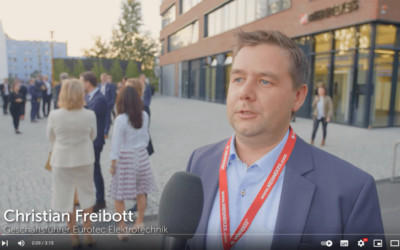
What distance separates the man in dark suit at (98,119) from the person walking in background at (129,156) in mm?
703

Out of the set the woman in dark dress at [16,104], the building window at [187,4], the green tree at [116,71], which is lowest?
the woman in dark dress at [16,104]

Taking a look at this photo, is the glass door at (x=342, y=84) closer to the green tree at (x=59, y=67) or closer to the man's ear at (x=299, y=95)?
the man's ear at (x=299, y=95)

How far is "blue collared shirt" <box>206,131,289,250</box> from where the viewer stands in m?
1.32

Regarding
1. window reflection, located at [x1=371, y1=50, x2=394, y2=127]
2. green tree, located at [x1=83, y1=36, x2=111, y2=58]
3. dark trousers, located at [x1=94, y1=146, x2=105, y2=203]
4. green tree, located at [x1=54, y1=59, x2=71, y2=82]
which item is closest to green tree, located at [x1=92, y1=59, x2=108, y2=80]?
green tree, located at [x1=54, y1=59, x2=71, y2=82]

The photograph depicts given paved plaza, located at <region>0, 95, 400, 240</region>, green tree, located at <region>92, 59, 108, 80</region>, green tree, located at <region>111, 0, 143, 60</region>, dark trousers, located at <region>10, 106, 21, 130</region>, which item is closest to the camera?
paved plaza, located at <region>0, 95, 400, 240</region>

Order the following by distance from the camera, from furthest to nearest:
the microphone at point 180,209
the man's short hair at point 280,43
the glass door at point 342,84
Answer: the glass door at point 342,84, the man's short hair at point 280,43, the microphone at point 180,209

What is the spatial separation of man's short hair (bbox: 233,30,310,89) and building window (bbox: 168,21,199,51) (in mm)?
28456

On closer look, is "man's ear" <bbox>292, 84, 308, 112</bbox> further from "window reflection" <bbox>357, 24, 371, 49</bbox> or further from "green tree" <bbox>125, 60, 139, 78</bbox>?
"green tree" <bbox>125, 60, 139, 78</bbox>

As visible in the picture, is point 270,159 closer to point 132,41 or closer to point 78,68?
point 78,68

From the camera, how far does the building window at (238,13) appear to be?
17422mm

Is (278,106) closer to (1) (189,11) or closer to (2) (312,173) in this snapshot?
(2) (312,173)

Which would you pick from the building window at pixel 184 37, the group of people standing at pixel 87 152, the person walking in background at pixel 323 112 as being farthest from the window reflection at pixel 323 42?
the building window at pixel 184 37

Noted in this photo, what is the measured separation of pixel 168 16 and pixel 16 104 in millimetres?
29503

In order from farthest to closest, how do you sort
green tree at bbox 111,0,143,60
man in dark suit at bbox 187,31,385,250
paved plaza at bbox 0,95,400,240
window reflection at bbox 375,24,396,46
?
green tree at bbox 111,0,143,60
window reflection at bbox 375,24,396,46
paved plaza at bbox 0,95,400,240
man in dark suit at bbox 187,31,385,250
